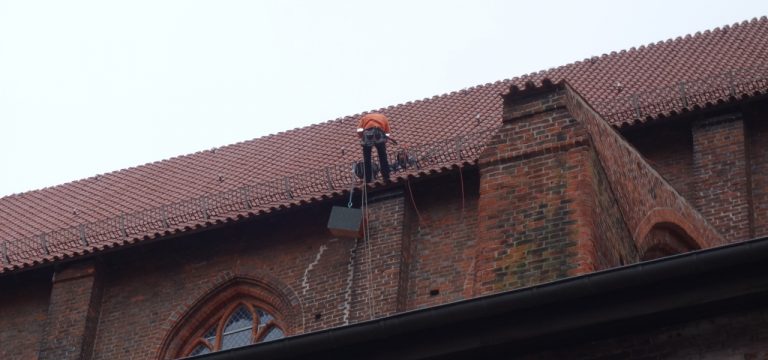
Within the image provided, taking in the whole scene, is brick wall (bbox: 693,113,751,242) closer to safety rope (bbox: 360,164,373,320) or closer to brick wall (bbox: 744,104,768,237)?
brick wall (bbox: 744,104,768,237)

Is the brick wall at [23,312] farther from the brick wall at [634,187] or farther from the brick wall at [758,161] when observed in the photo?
the brick wall at [634,187]

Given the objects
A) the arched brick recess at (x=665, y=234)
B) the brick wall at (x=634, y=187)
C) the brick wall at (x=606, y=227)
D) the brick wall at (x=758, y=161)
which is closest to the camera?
the brick wall at (x=606, y=227)

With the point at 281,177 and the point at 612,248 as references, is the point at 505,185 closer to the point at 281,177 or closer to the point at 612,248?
the point at 612,248

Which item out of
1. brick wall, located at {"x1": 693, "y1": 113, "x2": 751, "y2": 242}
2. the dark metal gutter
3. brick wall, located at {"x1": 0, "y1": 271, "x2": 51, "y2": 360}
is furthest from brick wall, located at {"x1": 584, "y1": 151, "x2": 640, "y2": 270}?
brick wall, located at {"x1": 0, "y1": 271, "x2": 51, "y2": 360}

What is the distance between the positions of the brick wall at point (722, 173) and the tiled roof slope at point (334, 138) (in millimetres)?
1350

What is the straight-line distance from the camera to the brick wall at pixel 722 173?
56.9 ft

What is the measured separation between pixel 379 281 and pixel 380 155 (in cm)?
138

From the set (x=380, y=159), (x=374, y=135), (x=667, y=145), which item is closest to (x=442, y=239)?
(x=380, y=159)

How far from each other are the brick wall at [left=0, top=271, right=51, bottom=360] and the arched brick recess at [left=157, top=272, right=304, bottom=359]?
1.70m

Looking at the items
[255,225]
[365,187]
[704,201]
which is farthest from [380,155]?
[704,201]

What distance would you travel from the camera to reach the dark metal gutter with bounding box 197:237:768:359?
941 cm

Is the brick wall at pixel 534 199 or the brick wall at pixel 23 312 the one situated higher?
the brick wall at pixel 23 312

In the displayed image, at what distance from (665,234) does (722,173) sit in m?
3.53

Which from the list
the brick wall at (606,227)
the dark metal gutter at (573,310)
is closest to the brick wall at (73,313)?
the brick wall at (606,227)
